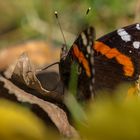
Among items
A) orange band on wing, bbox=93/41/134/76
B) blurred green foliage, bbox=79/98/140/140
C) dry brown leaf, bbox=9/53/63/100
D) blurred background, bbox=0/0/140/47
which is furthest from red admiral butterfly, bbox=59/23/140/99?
blurred green foliage, bbox=79/98/140/140

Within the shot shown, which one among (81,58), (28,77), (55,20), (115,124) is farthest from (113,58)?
(115,124)

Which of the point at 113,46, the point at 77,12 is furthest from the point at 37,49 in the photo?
the point at 113,46

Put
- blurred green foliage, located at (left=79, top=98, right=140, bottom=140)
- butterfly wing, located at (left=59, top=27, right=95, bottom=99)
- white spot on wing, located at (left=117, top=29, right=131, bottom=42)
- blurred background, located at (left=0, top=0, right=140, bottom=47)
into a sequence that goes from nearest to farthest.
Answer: blurred green foliage, located at (left=79, top=98, right=140, bottom=140) < butterfly wing, located at (left=59, top=27, right=95, bottom=99) < white spot on wing, located at (left=117, top=29, right=131, bottom=42) < blurred background, located at (left=0, top=0, right=140, bottom=47)

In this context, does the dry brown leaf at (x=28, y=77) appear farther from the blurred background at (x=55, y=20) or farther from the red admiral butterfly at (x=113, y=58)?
the blurred background at (x=55, y=20)

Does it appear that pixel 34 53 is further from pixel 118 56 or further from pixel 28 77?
pixel 28 77

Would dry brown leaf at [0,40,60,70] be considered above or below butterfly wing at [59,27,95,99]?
above

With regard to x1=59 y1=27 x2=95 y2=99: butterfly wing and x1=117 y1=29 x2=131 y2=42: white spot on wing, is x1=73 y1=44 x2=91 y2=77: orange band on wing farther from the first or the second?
x1=117 y1=29 x2=131 y2=42: white spot on wing
